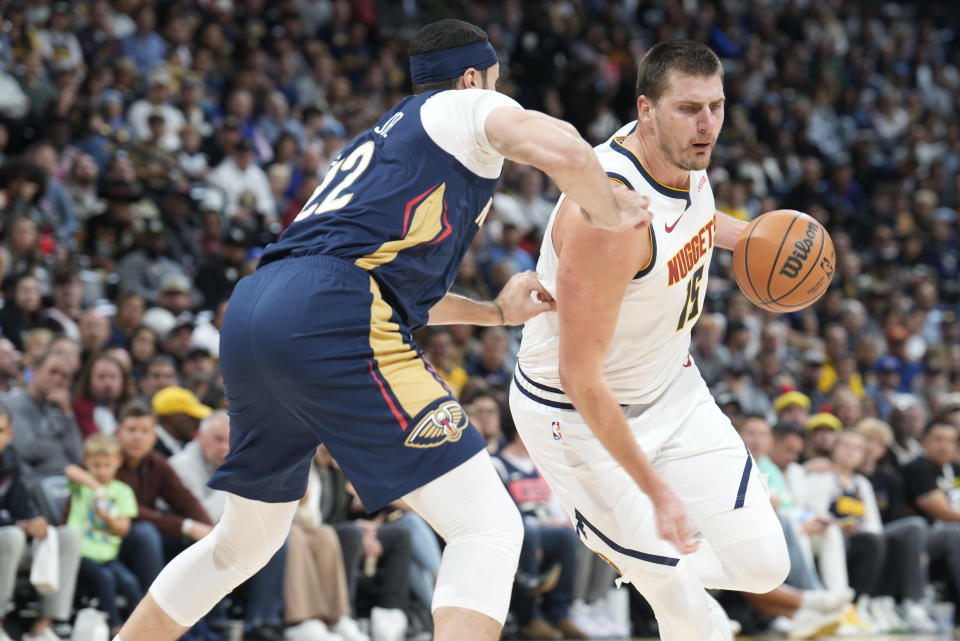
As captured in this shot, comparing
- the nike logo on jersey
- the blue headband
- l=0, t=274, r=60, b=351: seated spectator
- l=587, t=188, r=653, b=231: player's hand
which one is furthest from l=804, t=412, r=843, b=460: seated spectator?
the blue headband

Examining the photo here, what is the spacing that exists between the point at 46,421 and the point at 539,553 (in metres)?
3.11

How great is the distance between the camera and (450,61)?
3621 millimetres

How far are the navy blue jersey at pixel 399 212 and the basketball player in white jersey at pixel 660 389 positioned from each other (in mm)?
504

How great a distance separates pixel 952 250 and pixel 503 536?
50.7ft

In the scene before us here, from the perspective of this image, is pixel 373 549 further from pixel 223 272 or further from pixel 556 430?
pixel 223 272

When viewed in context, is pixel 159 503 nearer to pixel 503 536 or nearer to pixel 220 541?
pixel 220 541

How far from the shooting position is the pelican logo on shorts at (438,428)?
329cm

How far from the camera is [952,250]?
17250 millimetres

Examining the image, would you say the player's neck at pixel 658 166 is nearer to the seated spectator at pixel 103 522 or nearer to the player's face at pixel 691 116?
the player's face at pixel 691 116

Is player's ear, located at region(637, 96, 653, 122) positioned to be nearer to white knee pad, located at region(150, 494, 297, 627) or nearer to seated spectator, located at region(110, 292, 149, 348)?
white knee pad, located at region(150, 494, 297, 627)

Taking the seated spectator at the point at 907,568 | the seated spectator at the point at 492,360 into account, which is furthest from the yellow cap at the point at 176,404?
the seated spectator at the point at 907,568

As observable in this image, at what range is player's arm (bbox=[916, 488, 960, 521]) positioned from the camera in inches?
372

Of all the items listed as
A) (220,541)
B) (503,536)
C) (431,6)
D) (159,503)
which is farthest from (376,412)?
(431,6)

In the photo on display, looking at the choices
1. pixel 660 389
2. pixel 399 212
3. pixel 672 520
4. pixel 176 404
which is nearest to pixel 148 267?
pixel 176 404
